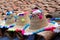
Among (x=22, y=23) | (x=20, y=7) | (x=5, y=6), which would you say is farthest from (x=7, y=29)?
(x=5, y=6)

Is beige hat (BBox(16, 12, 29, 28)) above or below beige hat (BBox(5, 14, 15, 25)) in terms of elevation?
above

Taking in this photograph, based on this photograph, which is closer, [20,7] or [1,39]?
[1,39]

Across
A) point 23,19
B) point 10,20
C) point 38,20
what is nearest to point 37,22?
point 38,20

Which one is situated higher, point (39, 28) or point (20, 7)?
point (39, 28)

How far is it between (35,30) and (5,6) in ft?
7.25

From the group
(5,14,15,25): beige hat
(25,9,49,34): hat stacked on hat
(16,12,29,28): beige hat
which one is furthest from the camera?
(5,14,15,25): beige hat

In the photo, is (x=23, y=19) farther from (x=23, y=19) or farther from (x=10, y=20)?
(x=10, y=20)

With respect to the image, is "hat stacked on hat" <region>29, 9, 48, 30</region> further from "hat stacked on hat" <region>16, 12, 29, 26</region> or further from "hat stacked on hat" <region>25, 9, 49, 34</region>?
"hat stacked on hat" <region>16, 12, 29, 26</region>

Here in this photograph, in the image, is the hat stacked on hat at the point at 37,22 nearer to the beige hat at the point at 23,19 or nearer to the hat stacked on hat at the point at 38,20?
the hat stacked on hat at the point at 38,20

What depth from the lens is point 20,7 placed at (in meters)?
3.69

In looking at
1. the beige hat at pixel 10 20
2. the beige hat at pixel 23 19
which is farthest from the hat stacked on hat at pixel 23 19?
the beige hat at pixel 10 20

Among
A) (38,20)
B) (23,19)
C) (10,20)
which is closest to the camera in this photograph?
(38,20)

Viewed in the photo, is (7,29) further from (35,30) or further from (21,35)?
(35,30)

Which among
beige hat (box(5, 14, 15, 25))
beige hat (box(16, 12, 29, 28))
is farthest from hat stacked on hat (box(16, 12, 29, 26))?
beige hat (box(5, 14, 15, 25))
